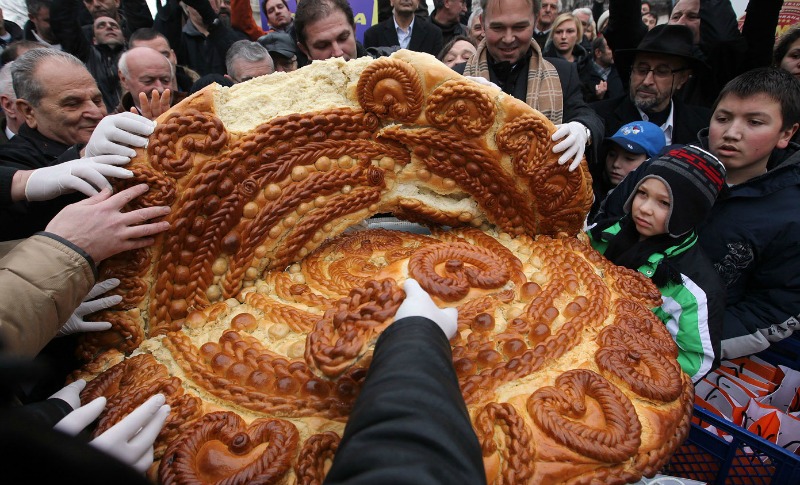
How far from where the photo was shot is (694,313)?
1722mm

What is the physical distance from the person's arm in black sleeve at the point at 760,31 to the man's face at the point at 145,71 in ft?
13.2

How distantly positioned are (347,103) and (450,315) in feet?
2.87

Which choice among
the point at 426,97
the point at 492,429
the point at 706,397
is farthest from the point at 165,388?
the point at 706,397

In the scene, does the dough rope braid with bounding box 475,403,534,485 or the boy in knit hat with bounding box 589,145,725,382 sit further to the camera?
the boy in knit hat with bounding box 589,145,725,382

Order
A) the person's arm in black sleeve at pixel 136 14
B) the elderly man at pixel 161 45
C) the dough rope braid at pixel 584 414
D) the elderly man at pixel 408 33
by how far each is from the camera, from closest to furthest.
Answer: the dough rope braid at pixel 584 414, the elderly man at pixel 161 45, the elderly man at pixel 408 33, the person's arm in black sleeve at pixel 136 14

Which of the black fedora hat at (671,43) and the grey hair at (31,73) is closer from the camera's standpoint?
the grey hair at (31,73)

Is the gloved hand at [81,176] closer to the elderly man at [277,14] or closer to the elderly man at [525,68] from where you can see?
the elderly man at [525,68]

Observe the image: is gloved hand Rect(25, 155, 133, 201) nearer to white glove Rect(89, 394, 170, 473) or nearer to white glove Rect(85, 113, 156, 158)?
white glove Rect(85, 113, 156, 158)

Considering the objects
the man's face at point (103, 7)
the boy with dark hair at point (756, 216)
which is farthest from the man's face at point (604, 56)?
the man's face at point (103, 7)

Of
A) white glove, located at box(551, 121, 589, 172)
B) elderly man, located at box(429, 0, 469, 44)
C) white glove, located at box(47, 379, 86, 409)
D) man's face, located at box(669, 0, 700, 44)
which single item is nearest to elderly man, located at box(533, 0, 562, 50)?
elderly man, located at box(429, 0, 469, 44)

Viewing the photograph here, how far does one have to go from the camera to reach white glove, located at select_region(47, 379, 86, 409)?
121 centimetres

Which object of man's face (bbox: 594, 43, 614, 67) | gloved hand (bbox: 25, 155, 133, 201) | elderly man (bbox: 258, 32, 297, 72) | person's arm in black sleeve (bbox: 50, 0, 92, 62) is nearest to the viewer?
gloved hand (bbox: 25, 155, 133, 201)

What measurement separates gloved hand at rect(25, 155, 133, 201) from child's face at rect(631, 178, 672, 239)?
194 centimetres

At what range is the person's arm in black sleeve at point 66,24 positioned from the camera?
4.04 m
